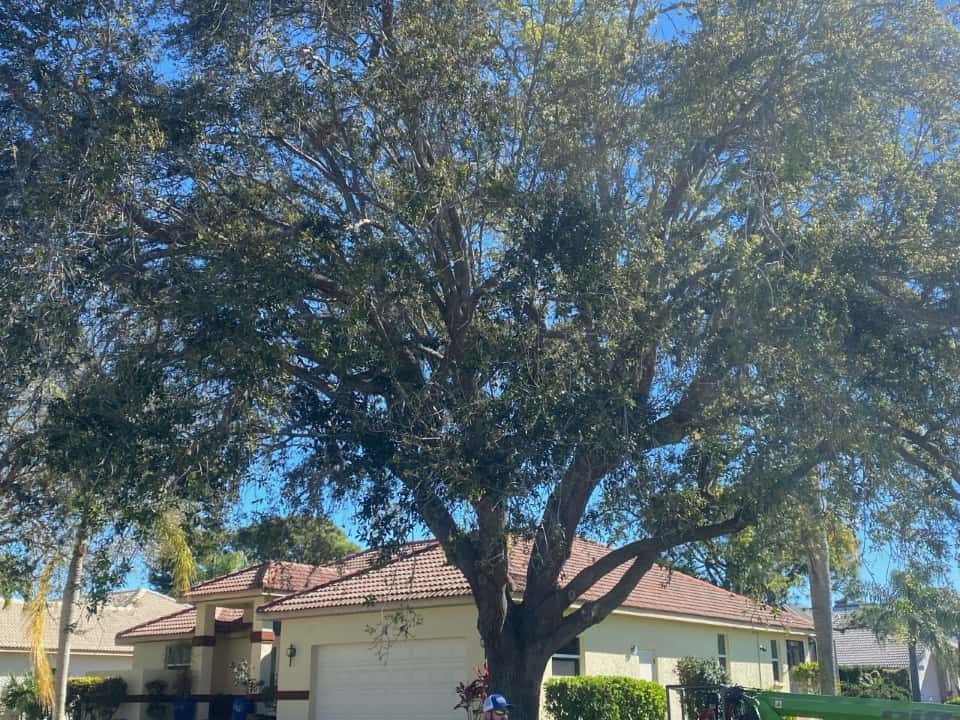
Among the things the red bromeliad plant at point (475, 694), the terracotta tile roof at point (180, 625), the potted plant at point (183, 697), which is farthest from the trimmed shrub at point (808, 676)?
the potted plant at point (183, 697)

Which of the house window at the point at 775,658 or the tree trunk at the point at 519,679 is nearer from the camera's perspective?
the tree trunk at the point at 519,679

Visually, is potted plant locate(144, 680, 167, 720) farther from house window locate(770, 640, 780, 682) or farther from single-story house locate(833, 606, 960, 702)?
single-story house locate(833, 606, 960, 702)

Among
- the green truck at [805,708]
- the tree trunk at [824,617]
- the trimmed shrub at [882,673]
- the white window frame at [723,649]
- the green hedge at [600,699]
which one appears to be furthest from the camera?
the trimmed shrub at [882,673]

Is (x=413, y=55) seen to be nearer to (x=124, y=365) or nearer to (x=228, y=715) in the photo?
(x=124, y=365)

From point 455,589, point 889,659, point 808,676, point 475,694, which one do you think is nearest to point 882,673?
point 889,659

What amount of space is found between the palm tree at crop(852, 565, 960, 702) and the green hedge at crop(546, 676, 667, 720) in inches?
190

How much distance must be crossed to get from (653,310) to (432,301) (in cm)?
303

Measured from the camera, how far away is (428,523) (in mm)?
13031

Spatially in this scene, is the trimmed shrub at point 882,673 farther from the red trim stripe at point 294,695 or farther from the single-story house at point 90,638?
the single-story house at point 90,638

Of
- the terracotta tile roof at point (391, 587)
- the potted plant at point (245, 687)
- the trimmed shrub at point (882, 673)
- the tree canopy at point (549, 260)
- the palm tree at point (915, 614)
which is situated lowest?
the trimmed shrub at point (882, 673)

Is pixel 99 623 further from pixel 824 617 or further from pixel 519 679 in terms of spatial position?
pixel 824 617

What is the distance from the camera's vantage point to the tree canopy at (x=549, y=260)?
1155 centimetres

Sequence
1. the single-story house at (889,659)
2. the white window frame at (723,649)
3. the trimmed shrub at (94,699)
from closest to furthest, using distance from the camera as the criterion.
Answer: the white window frame at (723,649) → the trimmed shrub at (94,699) → the single-story house at (889,659)

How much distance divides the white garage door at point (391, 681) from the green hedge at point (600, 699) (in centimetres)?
222
